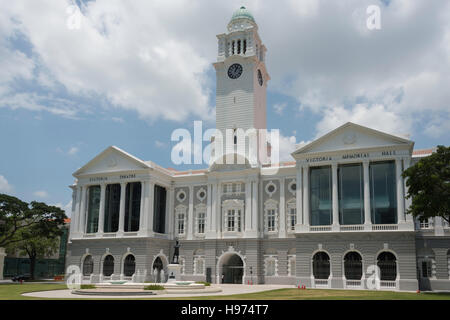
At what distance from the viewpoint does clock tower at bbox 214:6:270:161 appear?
57.9 meters

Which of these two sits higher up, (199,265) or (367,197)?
(367,197)

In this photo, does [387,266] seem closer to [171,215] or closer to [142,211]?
[171,215]

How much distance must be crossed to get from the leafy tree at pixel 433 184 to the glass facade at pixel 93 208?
3707cm

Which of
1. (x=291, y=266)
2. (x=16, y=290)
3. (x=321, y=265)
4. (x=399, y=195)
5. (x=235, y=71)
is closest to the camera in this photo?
(x=16, y=290)

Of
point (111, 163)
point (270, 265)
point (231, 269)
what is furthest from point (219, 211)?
point (111, 163)

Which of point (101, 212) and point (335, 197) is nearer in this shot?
point (335, 197)

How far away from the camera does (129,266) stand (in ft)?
179

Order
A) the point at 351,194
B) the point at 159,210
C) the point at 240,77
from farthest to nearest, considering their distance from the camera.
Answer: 1. the point at 240,77
2. the point at 159,210
3. the point at 351,194

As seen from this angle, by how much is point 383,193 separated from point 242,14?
30033 mm

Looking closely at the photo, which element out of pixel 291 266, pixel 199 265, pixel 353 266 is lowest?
pixel 199 265

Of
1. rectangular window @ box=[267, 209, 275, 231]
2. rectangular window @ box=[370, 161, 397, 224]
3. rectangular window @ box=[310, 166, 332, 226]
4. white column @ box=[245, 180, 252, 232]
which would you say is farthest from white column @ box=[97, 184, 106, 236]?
rectangular window @ box=[370, 161, 397, 224]

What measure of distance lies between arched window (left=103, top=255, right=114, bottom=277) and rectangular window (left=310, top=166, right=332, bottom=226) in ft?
79.4
